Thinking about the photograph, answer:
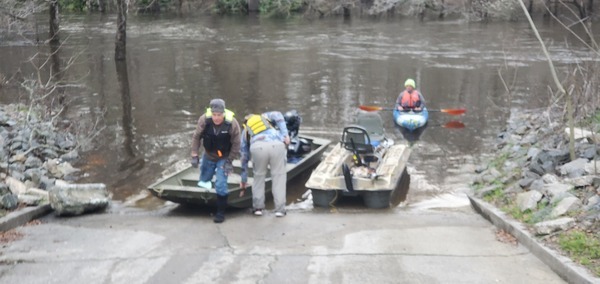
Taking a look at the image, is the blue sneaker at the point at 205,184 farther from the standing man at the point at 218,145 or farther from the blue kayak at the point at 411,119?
the blue kayak at the point at 411,119

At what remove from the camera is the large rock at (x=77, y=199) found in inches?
368

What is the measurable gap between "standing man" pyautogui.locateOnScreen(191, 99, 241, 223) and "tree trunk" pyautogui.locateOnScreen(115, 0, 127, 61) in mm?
17814

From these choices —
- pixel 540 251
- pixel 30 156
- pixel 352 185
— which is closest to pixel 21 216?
pixel 30 156

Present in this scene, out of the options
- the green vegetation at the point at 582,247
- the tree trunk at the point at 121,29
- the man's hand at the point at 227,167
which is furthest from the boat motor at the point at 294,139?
the tree trunk at the point at 121,29

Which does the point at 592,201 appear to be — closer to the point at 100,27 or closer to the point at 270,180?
the point at 270,180

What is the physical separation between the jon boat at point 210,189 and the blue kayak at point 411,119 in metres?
3.67

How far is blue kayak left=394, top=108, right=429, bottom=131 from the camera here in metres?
16.0

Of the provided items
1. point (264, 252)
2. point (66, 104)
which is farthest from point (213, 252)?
point (66, 104)

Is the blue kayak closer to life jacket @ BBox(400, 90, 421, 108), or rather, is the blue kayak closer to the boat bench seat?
life jacket @ BBox(400, 90, 421, 108)

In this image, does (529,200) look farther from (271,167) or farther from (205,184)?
(205,184)

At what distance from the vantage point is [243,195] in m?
9.80

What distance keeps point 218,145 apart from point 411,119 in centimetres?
801

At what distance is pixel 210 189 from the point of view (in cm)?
941

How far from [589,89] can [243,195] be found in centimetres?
674
